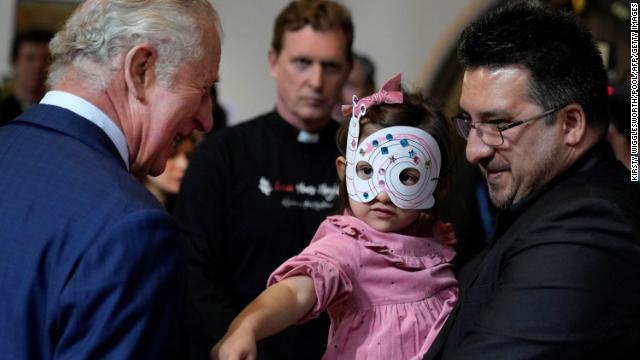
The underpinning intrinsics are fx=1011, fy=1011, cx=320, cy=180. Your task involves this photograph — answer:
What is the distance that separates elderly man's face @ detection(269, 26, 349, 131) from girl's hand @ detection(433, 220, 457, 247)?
1013 mm

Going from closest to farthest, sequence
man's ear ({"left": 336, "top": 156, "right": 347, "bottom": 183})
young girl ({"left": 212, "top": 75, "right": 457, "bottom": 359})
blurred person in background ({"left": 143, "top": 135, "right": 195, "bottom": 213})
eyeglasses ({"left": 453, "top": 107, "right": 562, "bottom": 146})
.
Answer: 1. eyeglasses ({"left": 453, "top": 107, "right": 562, "bottom": 146})
2. young girl ({"left": 212, "top": 75, "right": 457, "bottom": 359})
3. man's ear ({"left": 336, "top": 156, "right": 347, "bottom": 183})
4. blurred person in background ({"left": 143, "top": 135, "right": 195, "bottom": 213})

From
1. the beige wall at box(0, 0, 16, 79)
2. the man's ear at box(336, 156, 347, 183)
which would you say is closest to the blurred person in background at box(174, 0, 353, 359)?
the man's ear at box(336, 156, 347, 183)

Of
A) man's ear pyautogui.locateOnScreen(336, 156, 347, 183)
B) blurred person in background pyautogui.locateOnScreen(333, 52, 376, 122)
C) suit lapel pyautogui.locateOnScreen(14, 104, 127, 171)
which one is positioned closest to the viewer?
suit lapel pyautogui.locateOnScreen(14, 104, 127, 171)

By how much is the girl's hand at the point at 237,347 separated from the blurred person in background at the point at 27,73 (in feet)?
10.9

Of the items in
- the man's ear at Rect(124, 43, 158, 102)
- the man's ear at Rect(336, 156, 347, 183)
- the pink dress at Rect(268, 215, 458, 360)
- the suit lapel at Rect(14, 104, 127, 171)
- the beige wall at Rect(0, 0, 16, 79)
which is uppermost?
the man's ear at Rect(124, 43, 158, 102)

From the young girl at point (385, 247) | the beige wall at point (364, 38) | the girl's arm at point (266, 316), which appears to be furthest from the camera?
the beige wall at point (364, 38)

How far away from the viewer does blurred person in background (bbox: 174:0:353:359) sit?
3027mm

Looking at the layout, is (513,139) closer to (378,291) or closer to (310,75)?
(378,291)

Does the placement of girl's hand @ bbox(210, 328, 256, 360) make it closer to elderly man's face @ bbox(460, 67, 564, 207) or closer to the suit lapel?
the suit lapel

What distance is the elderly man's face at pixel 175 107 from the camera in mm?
1878

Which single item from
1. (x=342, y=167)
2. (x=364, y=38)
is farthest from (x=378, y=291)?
(x=364, y=38)

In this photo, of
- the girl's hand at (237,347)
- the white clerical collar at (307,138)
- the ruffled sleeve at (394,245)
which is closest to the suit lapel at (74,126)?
the girl's hand at (237,347)

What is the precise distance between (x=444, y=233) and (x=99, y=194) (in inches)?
41.7

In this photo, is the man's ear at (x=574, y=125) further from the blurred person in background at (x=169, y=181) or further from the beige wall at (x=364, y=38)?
the beige wall at (x=364, y=38)
